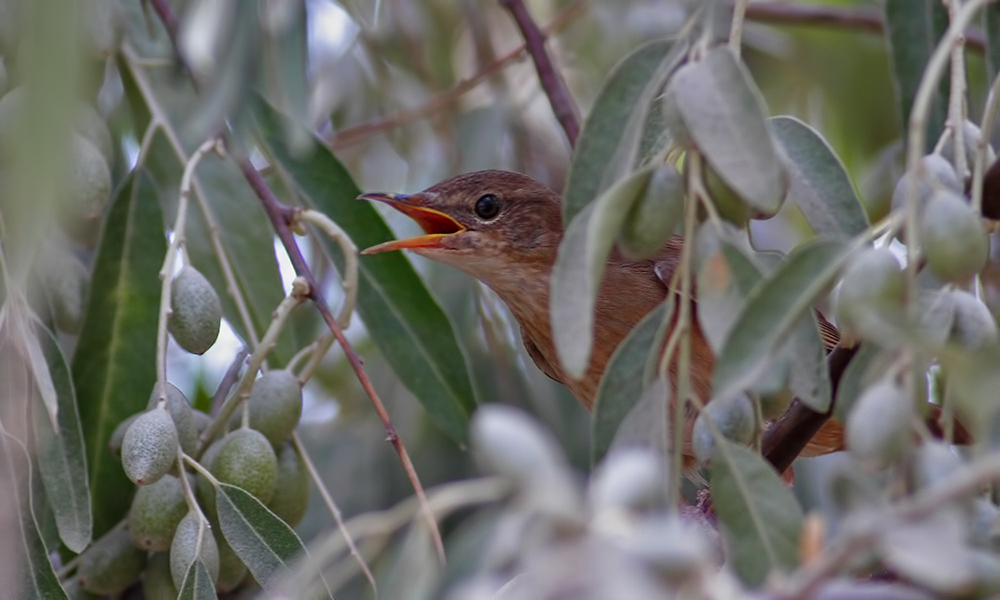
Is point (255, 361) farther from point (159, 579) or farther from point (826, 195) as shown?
point (826, 195)

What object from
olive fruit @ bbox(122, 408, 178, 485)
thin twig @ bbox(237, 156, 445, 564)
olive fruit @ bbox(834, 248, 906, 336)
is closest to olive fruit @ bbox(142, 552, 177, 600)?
olive fruit @ bbox(122, 408, 178, 485)

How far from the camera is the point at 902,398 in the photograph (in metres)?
1.52

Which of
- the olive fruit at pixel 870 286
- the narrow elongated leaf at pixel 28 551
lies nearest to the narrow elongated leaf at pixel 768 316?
the olive fruit at pixel 870 286

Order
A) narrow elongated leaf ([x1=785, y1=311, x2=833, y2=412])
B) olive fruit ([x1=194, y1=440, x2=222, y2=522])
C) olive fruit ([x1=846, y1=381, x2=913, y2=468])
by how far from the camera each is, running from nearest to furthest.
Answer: olive fruit ([x1=846, y1=381, x2=913, y2=468])
narrow elongated leaf ([x1=785, y1=311, x2=833, y2=412])
olive fruit ([x1=194, y1=440, x2=222, y2=522])

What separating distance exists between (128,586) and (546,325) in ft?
5.63

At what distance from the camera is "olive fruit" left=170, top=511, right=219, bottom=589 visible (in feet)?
8.02

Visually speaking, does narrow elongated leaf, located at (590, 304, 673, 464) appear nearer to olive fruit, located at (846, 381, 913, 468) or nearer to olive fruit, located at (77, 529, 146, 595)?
olive fruit, located at (846, 381, 913, 468)

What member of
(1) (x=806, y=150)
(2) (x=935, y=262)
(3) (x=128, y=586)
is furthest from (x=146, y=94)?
(2) (x=935, y=262)

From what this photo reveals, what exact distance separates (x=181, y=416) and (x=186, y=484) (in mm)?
185

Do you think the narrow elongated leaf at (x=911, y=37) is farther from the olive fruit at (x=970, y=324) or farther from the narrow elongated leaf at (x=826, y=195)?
the olive fruit at (x=970, y=324)

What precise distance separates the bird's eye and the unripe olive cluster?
1600 millimetres

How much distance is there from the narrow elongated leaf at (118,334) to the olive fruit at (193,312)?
0.61 m

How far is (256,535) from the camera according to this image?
2.53 metres

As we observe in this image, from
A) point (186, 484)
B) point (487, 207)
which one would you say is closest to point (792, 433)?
point (186, 484)
